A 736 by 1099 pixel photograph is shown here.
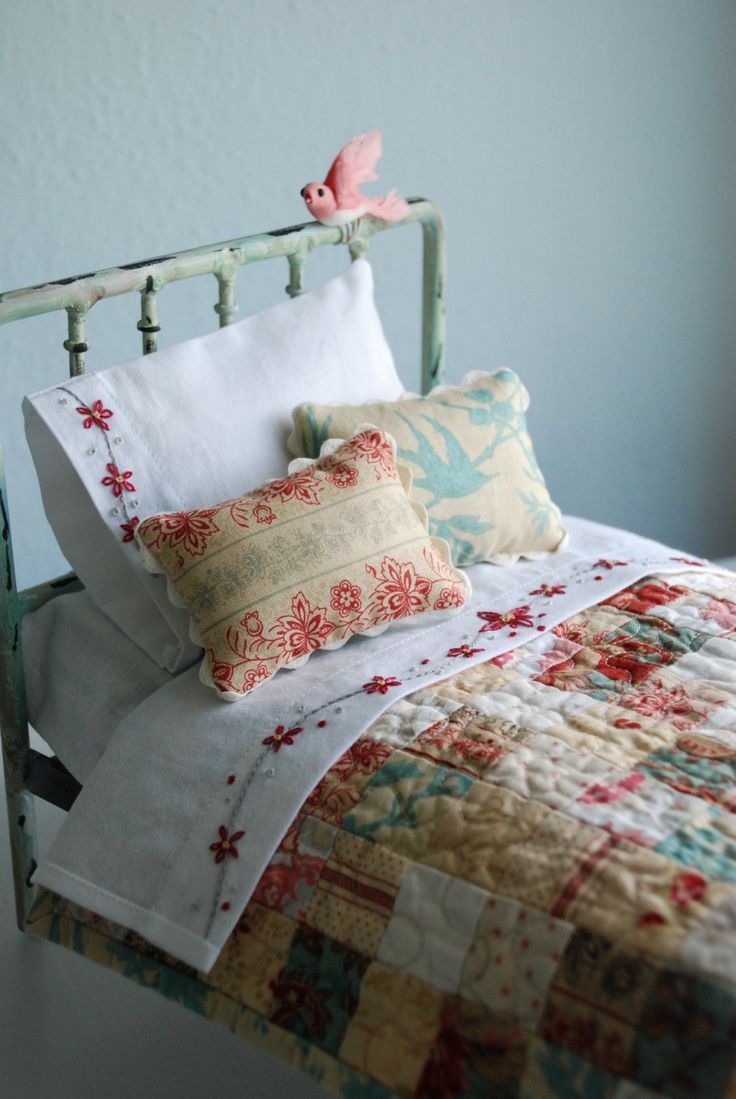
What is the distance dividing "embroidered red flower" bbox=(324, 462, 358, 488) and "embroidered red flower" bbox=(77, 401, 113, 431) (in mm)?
276

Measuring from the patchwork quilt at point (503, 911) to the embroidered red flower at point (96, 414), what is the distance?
20.0 inches

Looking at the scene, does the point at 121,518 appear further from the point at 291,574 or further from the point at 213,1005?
the point at 213,1005

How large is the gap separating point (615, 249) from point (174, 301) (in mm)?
1041

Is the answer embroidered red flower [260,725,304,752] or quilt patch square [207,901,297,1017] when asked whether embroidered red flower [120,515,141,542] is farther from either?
quilt patch square [207,901,297,1017]

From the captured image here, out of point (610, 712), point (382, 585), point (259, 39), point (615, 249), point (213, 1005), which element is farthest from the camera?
point (615, 249)

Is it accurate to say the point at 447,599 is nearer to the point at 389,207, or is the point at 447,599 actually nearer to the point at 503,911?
the point at 503,911

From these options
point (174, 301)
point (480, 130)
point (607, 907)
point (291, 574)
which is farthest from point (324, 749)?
point (480, 130)

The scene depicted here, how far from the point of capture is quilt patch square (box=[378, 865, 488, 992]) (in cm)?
120

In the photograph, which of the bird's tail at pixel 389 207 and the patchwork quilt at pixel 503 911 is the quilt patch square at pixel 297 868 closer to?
the patchwork quilt at pixel 503 911

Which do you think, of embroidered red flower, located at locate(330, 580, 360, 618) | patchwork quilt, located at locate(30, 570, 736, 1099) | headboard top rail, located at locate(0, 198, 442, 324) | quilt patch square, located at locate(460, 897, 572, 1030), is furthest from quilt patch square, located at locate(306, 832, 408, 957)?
headboard top rail, located at locate(0, 198, 442, 324)

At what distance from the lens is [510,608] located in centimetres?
171

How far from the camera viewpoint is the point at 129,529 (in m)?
1.60

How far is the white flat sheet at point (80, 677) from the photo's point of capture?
1.57 meters

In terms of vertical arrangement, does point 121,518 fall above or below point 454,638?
above
